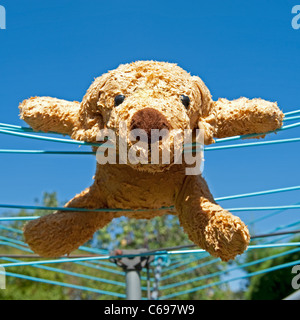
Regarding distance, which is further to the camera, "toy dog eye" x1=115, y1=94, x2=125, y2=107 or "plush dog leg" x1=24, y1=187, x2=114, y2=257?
"plush dog leg" x1=24, y1=187, x2=114, y2=257

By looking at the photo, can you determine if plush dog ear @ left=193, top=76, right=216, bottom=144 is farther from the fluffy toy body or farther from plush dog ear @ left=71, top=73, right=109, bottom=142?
plush dog ear @ left=71, top=73, right=109, bottom=142

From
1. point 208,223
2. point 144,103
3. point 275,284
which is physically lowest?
point 208,223

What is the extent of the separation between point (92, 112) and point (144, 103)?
0.75ft

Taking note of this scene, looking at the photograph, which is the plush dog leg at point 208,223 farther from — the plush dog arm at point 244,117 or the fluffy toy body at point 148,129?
the plush dog arm at point 244,117

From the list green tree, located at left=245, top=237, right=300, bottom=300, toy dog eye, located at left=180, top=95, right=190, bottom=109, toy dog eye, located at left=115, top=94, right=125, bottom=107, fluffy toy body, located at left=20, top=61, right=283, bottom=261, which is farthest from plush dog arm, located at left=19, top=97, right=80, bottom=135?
green tree, located at left=245, top=237, right=300, bottom=300

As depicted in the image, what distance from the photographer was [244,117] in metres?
1.25

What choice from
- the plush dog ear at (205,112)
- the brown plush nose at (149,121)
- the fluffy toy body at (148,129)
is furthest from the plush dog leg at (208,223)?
the brown plush nose at (149,121)

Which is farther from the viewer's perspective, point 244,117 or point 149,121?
point 244,117

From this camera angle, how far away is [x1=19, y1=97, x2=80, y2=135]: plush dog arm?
1.27 m

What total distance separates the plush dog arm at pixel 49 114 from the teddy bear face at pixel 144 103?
73 mm

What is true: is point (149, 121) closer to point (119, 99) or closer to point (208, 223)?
point (119, 99)

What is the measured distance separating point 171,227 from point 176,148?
186 inches

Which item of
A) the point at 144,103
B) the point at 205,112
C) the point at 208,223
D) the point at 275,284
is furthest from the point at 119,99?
the point at 275,284

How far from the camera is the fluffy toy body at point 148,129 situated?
1.02 meters
